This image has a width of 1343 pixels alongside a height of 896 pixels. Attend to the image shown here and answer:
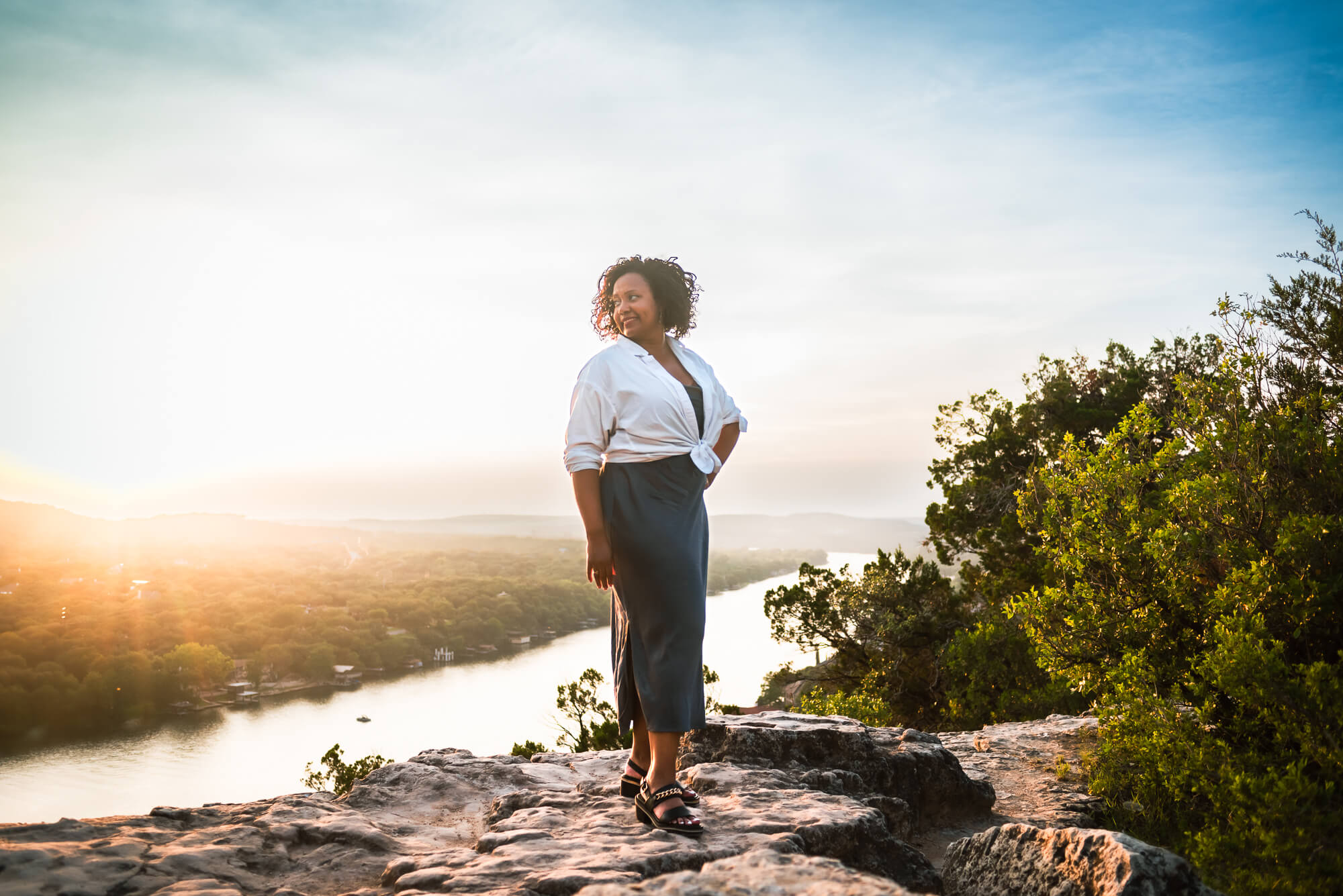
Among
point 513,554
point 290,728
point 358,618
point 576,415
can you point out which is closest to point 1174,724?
point 576,415

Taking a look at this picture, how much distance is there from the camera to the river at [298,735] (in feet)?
79.6

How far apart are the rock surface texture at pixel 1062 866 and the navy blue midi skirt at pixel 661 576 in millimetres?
1116

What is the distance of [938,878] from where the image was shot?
112 inches

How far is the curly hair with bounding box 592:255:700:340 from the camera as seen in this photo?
315cm

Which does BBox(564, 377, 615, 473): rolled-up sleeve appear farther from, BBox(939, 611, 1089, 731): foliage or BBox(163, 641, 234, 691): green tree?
BBox(163, 641, 234, 691): green tree

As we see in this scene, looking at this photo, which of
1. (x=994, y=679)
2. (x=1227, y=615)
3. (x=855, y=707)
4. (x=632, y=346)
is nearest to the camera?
(x=632, y=346)

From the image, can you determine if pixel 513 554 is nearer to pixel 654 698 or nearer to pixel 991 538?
pixel 991 538

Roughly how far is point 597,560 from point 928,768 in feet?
8.09

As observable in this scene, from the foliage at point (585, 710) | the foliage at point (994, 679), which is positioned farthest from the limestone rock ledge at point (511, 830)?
the foliage at point (994, 679)

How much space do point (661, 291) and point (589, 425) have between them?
0.74 m

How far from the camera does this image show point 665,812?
264cm

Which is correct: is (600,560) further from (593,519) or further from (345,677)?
(345,677)

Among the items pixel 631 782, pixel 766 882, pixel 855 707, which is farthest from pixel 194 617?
pixel 766 882

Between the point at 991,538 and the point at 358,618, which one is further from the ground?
the point at 991,538
